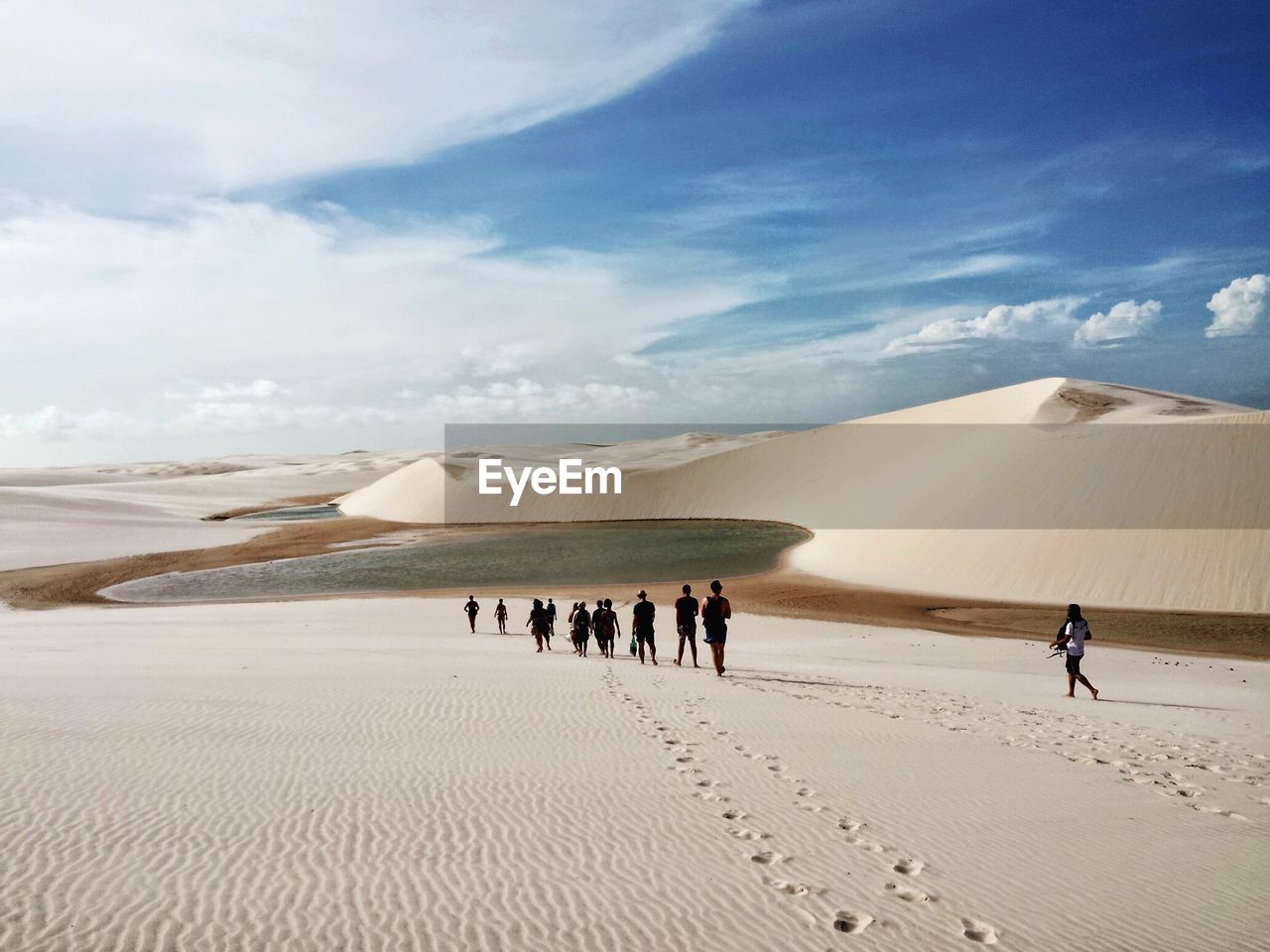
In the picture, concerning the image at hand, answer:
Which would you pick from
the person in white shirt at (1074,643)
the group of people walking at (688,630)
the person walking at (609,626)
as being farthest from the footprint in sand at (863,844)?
the person walking at (609,626)

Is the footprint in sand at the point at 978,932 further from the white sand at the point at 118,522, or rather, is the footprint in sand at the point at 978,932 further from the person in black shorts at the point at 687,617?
the white sand at the point at 118,522

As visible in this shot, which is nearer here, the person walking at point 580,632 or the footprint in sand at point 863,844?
the footprint in sand at point 863,844

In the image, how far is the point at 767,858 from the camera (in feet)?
19.1

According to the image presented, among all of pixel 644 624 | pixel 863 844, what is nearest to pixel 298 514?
pixel 644 624

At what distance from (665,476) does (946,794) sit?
59.8 meters

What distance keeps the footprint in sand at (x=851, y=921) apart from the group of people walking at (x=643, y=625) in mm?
9065

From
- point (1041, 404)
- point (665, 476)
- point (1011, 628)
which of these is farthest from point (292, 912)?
point (665, 476)

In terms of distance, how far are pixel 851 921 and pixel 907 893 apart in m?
0.57

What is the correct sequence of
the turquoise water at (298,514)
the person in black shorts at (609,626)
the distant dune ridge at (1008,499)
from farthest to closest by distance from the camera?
the turquoise water at (298,514) → the distant dune ridge at (1008,499) → the person in black shorts at (609,626)

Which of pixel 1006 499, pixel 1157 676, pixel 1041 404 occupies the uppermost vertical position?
pixel 1041 404

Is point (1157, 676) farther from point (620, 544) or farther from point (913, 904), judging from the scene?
point (620, 544)

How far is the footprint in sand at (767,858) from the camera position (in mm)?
5762

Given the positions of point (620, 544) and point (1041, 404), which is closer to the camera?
point (620, 544)

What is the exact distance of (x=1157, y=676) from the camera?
17375mm
